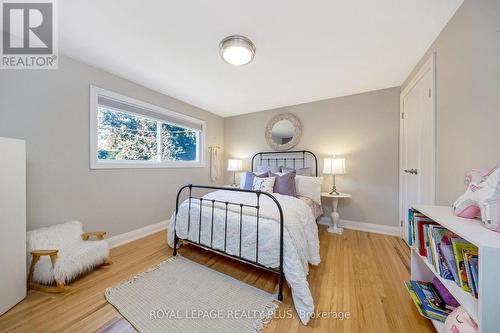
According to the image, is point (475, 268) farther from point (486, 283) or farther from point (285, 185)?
point (285, 185)

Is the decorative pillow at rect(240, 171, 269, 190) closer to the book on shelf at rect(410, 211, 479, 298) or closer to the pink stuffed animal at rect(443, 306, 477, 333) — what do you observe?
the book on shelf at rect(410, 211, 479, 298)

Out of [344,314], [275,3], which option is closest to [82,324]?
[344,314]

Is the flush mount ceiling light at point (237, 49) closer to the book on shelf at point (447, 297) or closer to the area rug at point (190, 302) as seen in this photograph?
the area rug at point (190, 302)

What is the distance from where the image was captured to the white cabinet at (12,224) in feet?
4.36

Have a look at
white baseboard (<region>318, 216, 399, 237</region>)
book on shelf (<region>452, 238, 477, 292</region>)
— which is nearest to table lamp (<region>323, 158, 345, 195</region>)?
white baseboard (<region>318, 216, 399, 237</region>)

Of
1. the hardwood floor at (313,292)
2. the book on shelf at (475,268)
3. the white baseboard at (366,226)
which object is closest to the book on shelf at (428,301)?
the hardwood floor at (313,292)

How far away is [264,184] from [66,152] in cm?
244

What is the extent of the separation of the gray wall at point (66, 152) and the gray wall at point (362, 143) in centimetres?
296

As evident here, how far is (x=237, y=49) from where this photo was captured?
175cm

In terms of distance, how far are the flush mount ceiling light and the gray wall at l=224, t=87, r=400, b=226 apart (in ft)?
6.36

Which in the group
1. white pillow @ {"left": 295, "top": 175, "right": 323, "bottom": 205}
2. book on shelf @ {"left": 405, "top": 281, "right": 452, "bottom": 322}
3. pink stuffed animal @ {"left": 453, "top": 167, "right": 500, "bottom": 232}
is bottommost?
book on shelf @ {"left": 405, "top": 281, "right": 452, "bottom": 322}

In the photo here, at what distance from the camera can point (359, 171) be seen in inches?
119

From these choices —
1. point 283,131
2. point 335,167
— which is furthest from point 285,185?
point 283,131

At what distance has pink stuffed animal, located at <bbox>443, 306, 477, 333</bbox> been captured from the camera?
84 cm
